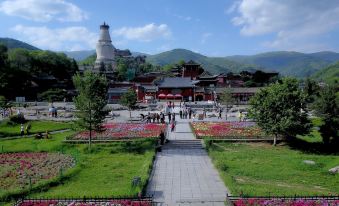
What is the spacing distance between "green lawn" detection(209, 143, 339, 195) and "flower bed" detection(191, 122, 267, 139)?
2880 mm

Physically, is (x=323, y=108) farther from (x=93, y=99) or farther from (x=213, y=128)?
(x=93, y=99)

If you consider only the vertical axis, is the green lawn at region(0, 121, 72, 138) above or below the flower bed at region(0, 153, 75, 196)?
above

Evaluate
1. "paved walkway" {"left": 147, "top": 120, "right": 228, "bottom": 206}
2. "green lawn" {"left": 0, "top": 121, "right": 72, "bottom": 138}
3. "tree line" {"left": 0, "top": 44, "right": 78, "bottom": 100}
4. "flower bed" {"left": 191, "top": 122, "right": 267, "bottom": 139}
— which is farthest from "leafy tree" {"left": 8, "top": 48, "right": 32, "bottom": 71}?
"paved walkway" {"left": 147, "top": 120, "right": 228, "bottom": 206}

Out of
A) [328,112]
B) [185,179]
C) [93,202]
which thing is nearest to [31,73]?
[328,112]

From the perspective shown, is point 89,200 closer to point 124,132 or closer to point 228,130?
point 124,132

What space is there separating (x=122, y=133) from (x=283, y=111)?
42.9ft

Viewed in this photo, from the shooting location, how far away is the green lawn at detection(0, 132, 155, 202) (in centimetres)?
1616

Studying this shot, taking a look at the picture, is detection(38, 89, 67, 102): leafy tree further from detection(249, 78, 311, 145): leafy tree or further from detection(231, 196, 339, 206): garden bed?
detection(231, 196, 339, 206): garden bed

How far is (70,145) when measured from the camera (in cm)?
2717

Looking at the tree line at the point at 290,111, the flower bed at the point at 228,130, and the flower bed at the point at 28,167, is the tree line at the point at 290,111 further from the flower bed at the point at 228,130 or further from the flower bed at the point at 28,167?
the flower bed at the point at 28,167

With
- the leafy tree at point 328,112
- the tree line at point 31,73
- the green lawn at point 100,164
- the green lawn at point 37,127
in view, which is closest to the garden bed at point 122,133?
the green lawn at point 100,164

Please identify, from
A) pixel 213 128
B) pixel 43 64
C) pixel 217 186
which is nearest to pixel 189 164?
pixel 217 186

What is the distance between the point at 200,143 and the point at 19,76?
187 feet

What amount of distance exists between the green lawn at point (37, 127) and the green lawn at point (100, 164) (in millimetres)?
3693
